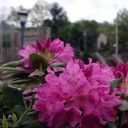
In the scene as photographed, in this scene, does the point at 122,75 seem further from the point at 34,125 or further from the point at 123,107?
the point at 34,125

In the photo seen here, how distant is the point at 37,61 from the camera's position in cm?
77

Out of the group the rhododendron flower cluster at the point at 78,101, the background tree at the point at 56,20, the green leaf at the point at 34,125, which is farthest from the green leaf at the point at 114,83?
the background tree at the point at 56,20

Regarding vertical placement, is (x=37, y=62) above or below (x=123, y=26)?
below

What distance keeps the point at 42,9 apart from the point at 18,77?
27960mm

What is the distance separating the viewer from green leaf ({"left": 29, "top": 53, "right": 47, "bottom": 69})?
754mm

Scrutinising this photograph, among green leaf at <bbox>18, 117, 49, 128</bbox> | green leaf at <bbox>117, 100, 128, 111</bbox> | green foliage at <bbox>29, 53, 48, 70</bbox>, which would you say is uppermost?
green foliage at <bbox>29, 53, 48, 70</bbox>

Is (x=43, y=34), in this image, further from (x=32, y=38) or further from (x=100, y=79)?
(x=100, y=79)

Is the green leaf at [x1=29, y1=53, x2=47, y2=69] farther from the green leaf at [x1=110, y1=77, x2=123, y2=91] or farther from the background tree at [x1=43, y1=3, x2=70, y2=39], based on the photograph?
the background tree at [x1=43, y1=3, x2=70, y2=39]

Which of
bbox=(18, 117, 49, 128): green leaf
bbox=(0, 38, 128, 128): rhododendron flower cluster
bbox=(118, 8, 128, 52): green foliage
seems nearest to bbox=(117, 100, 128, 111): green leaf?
bbox=(0, 38, 128, 128): rhododendron flower cluster

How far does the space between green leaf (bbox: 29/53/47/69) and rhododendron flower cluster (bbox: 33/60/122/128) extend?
0.55 ft

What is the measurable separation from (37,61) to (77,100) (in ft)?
0.73

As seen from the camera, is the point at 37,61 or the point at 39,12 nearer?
the point at 37,61

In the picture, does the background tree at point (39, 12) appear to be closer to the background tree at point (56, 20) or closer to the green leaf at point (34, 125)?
the background tree at point (56, 20)

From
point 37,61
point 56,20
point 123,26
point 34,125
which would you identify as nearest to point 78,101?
point 34,125
